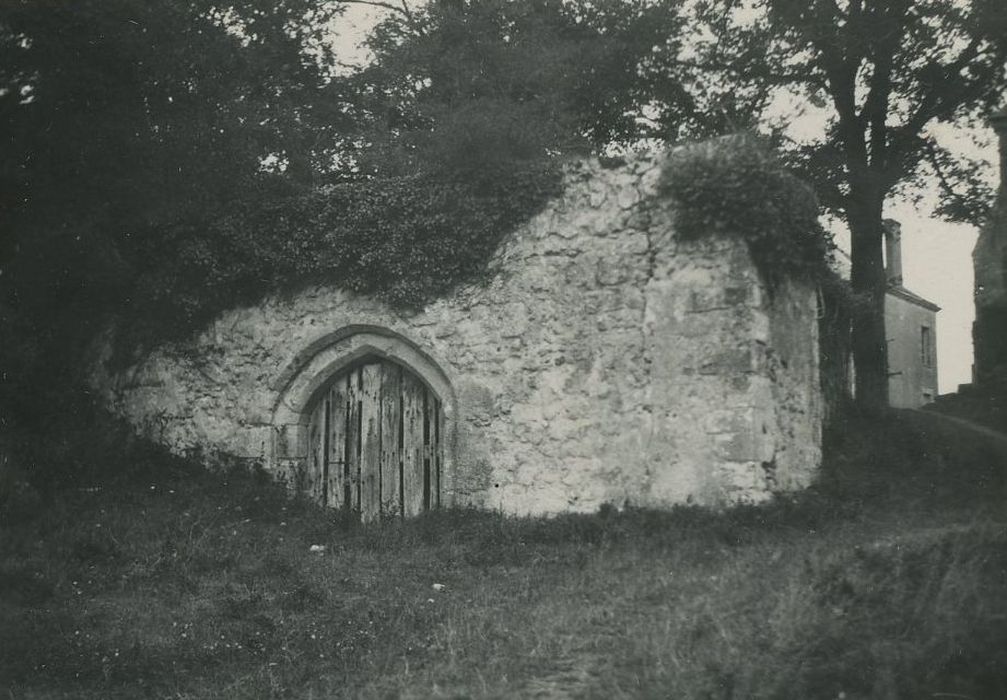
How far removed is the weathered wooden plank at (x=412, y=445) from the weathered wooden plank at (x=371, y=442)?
0.31m

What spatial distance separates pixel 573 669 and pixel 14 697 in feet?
10.8

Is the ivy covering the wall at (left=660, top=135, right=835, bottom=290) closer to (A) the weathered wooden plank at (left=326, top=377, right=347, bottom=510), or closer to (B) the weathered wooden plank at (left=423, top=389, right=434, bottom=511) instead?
(B) the weathered wooden plank at (left=423, top=389, right=434, bottom=511)

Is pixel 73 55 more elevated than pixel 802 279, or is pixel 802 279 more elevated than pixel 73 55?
pixel 73 55

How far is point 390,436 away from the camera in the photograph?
416 inches

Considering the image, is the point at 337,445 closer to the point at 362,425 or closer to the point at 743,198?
the point at 362,425

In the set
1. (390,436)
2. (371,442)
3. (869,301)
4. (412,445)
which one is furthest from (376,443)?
(869,301)

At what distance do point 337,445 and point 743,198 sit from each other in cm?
522

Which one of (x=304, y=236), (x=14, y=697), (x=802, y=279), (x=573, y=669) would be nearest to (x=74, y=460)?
(x=304, y=236)

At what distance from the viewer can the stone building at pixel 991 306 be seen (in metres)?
16.8

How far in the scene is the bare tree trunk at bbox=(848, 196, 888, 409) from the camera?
15.2m

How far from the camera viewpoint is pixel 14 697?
18.2ft

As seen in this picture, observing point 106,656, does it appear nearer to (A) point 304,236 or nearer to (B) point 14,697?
(B) point 14,697

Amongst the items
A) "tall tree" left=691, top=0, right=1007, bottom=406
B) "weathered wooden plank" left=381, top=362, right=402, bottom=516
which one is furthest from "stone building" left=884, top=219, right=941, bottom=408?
"weathered wooden plank" left=381, top=362, right=402, bottom=516

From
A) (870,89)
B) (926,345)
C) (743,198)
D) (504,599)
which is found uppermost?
(870,89)
